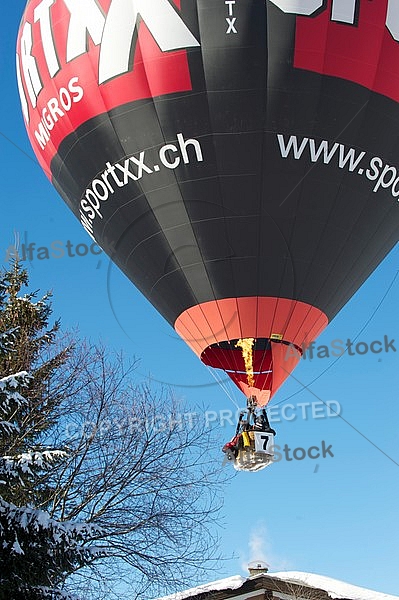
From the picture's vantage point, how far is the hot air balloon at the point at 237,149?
12.5 metres

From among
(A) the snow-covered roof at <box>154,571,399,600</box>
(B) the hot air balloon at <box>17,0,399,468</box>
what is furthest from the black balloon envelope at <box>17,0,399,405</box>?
(A) the snow-covered roof at <box>154,571,399,600</box>

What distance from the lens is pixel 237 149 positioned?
12680mm

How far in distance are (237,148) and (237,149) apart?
0.05 feet

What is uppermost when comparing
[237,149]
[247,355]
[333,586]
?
[237,149]

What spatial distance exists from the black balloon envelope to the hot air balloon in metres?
0.02

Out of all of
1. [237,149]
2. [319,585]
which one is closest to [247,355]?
[237,149]

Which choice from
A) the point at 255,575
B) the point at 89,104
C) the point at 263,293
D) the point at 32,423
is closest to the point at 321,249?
the point at 263,293

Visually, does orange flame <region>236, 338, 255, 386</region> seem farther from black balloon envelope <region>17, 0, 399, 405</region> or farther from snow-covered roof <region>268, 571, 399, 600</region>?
snow-covered roof <region>268, 571, 399, 600</region>

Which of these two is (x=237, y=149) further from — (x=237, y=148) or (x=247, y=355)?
(x=247, y=355)

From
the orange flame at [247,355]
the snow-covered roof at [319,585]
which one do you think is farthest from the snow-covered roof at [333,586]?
the orange flame at [247,355]

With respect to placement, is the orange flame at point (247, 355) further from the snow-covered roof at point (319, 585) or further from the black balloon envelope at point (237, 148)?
the snow-covered roof at point (319, 585)

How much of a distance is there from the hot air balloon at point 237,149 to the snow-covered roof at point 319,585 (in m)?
4.17

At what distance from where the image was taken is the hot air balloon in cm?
1248

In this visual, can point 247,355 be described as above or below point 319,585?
above
